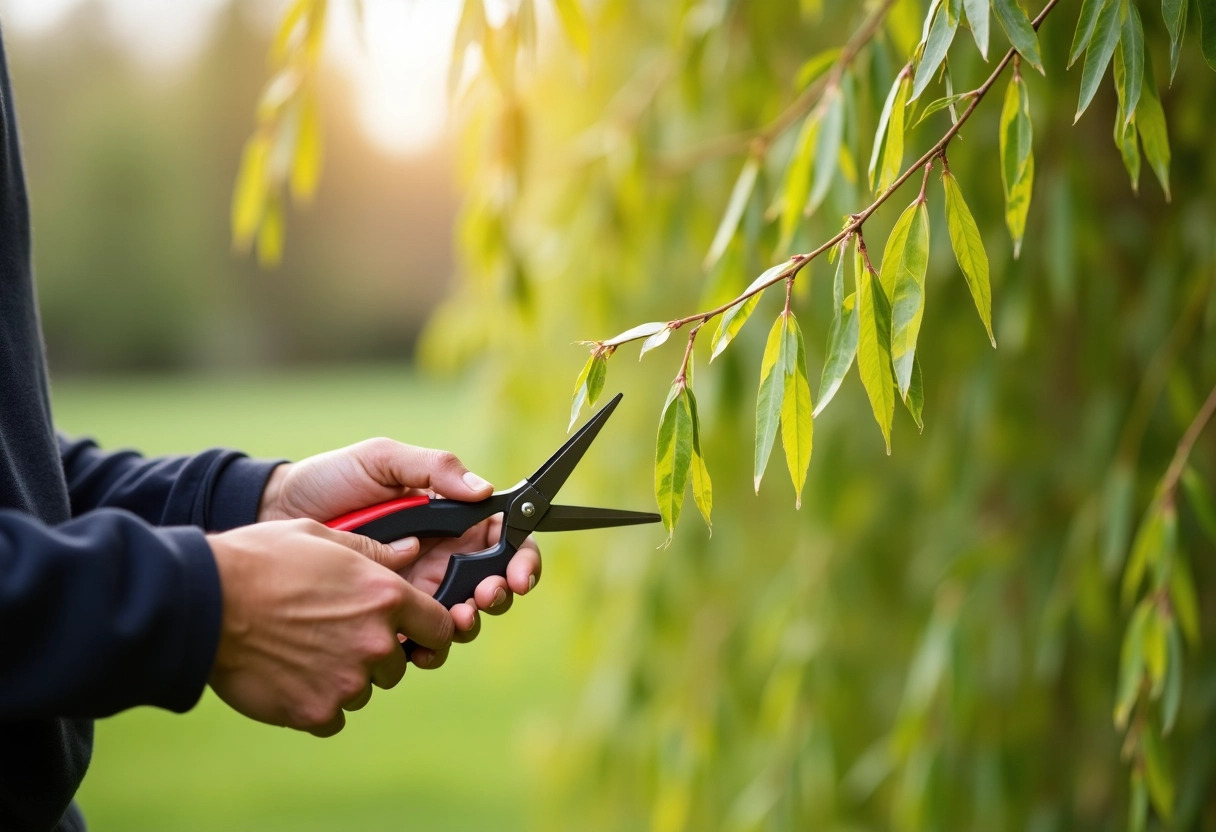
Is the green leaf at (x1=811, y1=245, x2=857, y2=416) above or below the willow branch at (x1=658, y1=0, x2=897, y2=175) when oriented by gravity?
below

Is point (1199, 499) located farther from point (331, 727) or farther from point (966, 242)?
point (331, 727)

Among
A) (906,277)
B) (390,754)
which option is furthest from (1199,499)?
(390,754)

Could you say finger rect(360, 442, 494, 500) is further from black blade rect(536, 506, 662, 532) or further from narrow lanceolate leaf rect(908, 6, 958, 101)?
narrow lanceolate leaf rect(908, 6, 958, 101)

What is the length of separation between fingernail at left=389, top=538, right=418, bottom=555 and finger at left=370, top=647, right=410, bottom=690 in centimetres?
15

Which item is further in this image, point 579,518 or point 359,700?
point 579,518

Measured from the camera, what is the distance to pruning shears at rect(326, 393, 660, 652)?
0.95 meters

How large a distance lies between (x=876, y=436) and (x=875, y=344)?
48.7 inches

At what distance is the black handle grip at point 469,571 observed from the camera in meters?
0.94

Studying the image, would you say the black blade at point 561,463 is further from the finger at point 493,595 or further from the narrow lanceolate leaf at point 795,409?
the narrow lanceolate leaf at point 795,409

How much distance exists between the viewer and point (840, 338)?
72 centimetres

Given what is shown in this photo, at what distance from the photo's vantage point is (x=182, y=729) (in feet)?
14.8

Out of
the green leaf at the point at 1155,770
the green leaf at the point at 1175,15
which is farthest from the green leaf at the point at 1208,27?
the green leaf at the point at 1155,770

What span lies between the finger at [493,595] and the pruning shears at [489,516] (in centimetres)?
1

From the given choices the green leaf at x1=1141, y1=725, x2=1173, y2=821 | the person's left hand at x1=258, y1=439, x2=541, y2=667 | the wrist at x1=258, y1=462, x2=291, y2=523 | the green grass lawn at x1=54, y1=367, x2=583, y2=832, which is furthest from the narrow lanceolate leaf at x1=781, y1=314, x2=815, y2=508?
the green grass lawn at x1=54, y1=367, x2=583, y2=832
